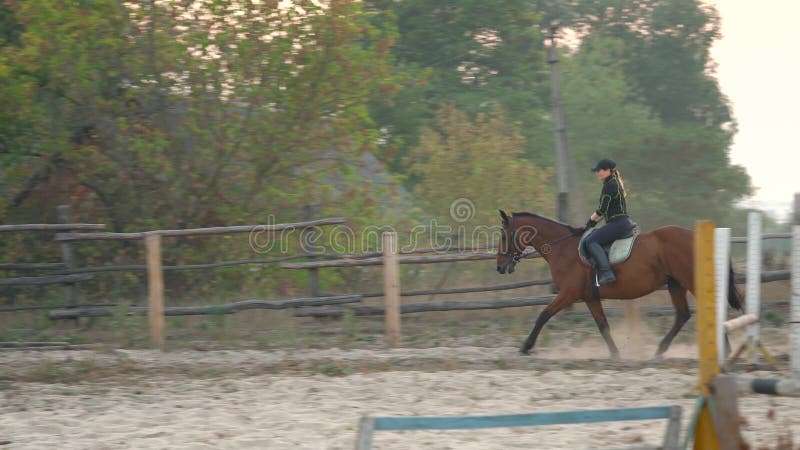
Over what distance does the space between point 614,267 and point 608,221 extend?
1.75ft

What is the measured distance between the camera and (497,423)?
13.7ft

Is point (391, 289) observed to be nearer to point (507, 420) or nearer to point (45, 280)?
point (45, 280)

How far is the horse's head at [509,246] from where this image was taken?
34.4 feet

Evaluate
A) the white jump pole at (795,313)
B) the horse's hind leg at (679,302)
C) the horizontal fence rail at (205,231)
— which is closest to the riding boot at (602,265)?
the horse's hind leg at (679,302)

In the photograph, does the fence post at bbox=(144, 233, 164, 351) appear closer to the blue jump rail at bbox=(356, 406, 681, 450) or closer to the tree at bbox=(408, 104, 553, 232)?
the blue jump rail at bbox=(356, 406, 681, 450)

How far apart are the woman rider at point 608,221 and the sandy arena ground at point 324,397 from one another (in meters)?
1.04

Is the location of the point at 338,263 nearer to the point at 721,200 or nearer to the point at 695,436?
the point at 695,436

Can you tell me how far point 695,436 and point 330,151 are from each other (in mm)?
11356

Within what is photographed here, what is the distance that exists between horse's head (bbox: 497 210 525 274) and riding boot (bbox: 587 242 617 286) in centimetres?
107

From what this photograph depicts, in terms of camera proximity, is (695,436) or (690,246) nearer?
(695,436)

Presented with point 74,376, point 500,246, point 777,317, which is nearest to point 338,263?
point 500,246

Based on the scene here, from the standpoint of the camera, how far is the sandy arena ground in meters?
6.07

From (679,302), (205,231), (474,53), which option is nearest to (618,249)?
(679,302)

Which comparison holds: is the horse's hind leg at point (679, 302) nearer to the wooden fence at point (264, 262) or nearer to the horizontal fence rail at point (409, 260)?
the wooden fence at point (264, 262)
